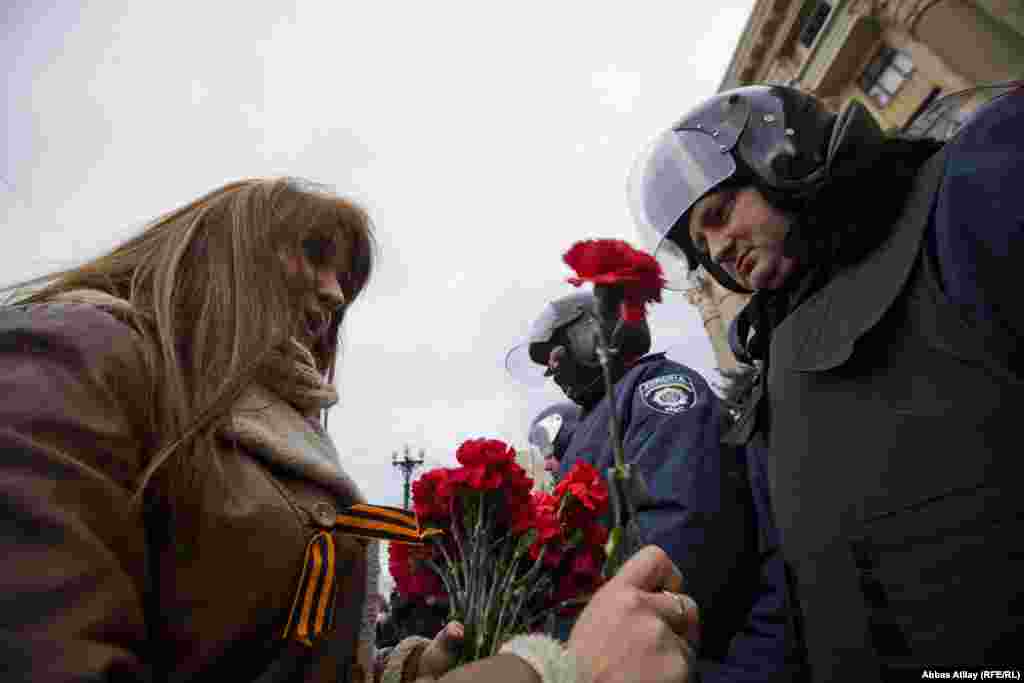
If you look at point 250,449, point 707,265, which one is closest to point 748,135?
point 707,265

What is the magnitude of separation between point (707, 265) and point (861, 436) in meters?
1.89

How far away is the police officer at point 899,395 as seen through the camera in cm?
124

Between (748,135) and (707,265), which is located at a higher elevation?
(748,135)

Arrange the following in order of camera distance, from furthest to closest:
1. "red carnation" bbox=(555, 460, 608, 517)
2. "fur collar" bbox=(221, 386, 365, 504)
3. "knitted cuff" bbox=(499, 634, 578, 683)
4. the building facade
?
the building facade
"red carnation" bbox=(555, 460, 608, 517)
"fur collar" bbox=(221, 386, 365, 504)
"knitted cuff" bbox=(499, 634, 578, 683)

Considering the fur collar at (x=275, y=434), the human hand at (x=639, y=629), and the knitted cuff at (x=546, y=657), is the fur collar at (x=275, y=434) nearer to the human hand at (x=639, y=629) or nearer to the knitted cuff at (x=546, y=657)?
the knitted cuff at (x=546, y=657)

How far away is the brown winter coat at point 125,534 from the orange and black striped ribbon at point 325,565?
0.03 meters

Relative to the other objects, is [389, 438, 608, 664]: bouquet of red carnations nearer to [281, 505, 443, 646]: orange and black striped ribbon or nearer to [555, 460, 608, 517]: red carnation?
[555, 460, 608, 517]: red carnation

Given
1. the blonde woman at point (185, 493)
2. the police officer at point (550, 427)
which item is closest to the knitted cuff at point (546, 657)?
the blonde woman at point (185, 493)

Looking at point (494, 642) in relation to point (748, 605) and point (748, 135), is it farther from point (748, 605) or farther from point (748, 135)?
point (748, 135)

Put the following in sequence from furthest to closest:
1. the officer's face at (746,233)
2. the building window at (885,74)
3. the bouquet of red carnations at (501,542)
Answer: the building window at (885,74) < the officer's face at (746,233) < the bouquet of red carnations at (501,542)

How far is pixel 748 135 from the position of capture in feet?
8.34

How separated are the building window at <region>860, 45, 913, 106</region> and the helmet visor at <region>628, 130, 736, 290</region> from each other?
51.2 ft

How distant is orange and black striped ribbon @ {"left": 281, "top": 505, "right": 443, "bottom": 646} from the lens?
0.94 meters

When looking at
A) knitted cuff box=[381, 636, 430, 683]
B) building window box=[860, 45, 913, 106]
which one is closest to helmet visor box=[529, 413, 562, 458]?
knitted cuff box=[381, 636, 430, 683]
